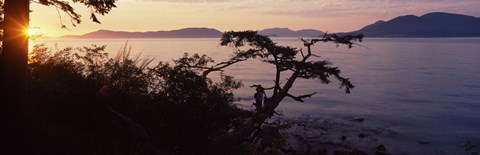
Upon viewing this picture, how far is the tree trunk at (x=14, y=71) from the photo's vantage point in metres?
8.06

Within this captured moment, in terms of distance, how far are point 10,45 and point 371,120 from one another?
29.8 m

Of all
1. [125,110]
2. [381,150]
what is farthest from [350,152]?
[125,110]

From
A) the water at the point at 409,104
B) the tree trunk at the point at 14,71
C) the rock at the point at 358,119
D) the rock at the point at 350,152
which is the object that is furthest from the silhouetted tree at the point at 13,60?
the rock at the point at 358,119

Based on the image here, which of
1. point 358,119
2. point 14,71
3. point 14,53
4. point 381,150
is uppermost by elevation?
point 14,53

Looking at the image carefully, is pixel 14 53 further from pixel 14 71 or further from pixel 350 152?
pixel 350 152

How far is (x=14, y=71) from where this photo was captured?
27.1 feet

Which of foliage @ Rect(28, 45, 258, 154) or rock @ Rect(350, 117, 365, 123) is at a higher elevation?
foliage @ Rect(28, 45, 258, 154)

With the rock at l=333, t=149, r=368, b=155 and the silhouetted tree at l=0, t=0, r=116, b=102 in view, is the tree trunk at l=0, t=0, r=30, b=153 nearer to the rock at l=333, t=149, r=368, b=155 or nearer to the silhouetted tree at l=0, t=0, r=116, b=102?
the silhouetted tree at l=0, t=0, r=116, b=102

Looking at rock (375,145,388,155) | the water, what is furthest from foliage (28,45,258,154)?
Answer: rock (375,145,388,155)

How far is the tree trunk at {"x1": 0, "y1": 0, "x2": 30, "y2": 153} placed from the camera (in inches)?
317

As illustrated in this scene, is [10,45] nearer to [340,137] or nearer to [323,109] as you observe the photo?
[340,137]

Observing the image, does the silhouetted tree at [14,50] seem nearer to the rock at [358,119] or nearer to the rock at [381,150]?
the rock at [381,150]

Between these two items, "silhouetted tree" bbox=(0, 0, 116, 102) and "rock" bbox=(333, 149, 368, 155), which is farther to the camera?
"rock" bbox=(333, 149, 368, 155)

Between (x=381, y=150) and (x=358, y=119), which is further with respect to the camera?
(x=358, y=119)
